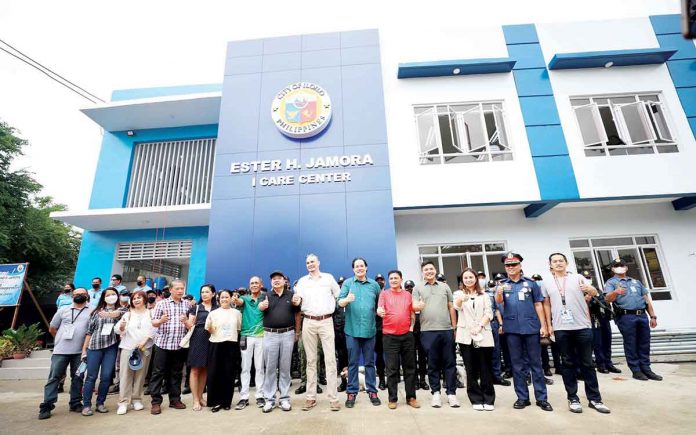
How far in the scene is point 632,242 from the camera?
26.9ft

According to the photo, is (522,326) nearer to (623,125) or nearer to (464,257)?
(464,257)

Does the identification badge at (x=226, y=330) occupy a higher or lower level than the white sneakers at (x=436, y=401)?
higher

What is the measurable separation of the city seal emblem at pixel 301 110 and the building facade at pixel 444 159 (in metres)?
0.04

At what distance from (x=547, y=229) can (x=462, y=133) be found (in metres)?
3.29

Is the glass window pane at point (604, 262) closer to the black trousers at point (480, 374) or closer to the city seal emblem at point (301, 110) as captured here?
the black trousers at point (480, 374)

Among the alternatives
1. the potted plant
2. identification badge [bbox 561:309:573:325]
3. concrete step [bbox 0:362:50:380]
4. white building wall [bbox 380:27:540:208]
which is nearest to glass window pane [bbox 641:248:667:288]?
white building wall [bbox 380:27:540:208]

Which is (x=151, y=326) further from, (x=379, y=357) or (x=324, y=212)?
(x=324, y=212)

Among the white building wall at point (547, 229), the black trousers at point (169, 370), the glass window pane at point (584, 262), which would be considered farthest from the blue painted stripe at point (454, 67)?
the black trousers at point (169, 370)

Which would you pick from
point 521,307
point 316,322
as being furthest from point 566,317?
point 316,322

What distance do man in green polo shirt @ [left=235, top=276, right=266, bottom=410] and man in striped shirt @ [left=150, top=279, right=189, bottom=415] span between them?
2.68ft

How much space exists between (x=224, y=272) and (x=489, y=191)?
6.50 m

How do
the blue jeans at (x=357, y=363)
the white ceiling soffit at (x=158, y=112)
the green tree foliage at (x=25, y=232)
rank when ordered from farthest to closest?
the green tree foliage at (x=25, y=232) → the white ceiling soffit at (x=158, y=112) → the blue jeans at (x=357, y=363)

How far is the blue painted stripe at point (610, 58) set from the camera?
8250 millimetres

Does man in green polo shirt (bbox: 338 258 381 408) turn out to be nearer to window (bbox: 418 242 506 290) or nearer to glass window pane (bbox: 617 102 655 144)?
window (bbox: 418 242 506 290)
